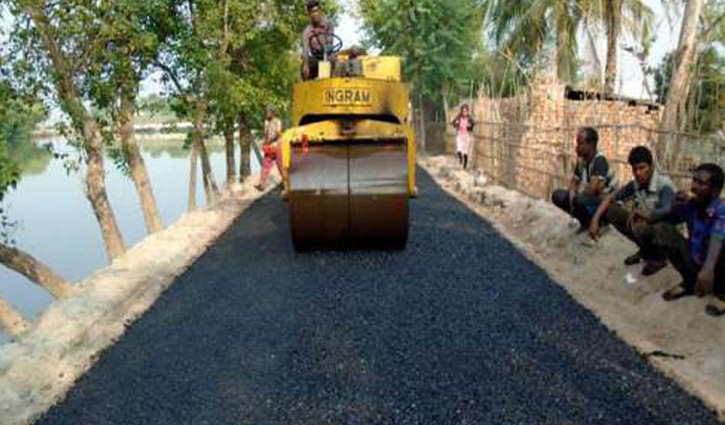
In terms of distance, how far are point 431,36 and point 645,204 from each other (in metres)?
21.5

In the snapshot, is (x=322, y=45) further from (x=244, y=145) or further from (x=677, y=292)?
(x=244, y=145)

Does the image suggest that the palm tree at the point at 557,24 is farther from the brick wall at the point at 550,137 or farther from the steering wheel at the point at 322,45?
the steering wheel at the point at 322,45

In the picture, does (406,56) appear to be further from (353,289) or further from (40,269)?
(353,289)

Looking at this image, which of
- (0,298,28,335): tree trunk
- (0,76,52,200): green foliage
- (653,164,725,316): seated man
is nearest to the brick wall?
(653,164,725,316): seated man

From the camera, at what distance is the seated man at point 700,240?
15.2 ft

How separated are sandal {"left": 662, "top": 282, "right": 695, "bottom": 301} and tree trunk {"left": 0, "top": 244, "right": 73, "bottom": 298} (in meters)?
7.52

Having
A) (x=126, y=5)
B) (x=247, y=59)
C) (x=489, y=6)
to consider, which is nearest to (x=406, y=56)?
(x=489, y=6)

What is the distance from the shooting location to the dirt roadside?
430 centimetres

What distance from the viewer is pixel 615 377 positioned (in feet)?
13.8

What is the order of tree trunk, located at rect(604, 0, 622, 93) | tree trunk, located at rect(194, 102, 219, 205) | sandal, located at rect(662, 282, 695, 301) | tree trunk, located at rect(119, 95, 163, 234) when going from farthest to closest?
tree trunk, located at rect(604, 0, 622, 93)
tree trunk, located at rect(194, 102, 219, 205)
tree trunk, located at rect(119, 95, 163, 234)
sandal, located at rect(662, 282, 695, 301)

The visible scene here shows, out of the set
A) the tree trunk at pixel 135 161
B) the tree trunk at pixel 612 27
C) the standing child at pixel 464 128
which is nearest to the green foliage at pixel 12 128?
the tree trunk at pixel 135 161

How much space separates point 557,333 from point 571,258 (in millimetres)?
2526

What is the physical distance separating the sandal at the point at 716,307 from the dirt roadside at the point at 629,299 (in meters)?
0.04

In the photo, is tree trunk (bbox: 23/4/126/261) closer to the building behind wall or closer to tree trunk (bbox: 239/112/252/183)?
tree trunk (bbox: 239/112/252/183)
